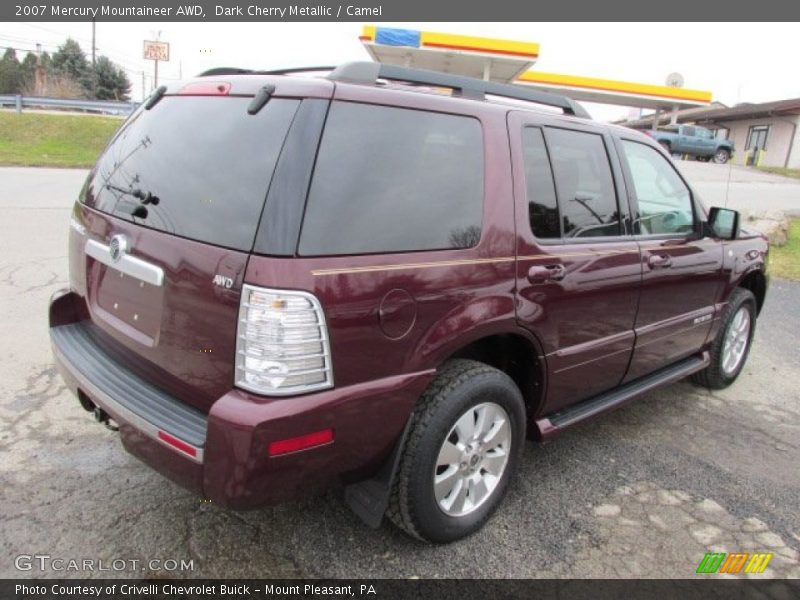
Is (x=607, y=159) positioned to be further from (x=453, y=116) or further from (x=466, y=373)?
(x=466, y=373)

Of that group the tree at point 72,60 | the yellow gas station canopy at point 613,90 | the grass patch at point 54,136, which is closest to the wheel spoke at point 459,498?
the grass patch at point 54,136

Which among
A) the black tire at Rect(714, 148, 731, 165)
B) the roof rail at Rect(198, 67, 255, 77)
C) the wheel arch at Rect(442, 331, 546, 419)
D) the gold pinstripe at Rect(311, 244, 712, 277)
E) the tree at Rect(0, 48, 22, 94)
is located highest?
the tree at Rect(0, 48, 22, 94)

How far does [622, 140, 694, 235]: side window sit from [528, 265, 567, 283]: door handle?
93 cm

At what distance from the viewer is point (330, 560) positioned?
252 centimetres

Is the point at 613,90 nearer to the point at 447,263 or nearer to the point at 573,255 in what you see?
the point at 573,255

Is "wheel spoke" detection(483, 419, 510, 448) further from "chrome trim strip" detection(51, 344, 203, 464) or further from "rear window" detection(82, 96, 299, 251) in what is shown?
"rear window" detection(82, 96, 299, 251)

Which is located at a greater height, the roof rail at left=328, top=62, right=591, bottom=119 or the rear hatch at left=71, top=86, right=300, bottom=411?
the roof rail at left=328, top=62, right=591, bottom=119

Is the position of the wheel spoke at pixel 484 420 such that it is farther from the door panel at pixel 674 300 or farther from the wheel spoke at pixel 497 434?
the door panel at pixel 674 300

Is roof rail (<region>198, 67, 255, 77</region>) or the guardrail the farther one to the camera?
the guardrail

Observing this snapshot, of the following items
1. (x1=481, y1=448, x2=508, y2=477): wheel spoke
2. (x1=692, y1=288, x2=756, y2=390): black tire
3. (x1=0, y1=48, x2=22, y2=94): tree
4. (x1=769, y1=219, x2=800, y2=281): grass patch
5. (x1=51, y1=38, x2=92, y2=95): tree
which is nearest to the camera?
(x1=481, y1=448, x2=508, y2=477): wheel spoke

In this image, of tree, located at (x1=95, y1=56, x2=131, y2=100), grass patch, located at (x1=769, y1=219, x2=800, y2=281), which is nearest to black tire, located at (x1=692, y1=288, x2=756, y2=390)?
grass patch, located at (x1=769, y1=219, x2=800, y2=281)

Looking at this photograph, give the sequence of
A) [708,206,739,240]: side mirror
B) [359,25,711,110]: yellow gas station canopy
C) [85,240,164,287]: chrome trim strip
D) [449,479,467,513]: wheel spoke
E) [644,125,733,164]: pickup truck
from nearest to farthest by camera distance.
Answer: [85,240,164,287]: chrome trim strip, [449,479,467,513]: wheel spoke, [708,206,739,240]: side mirror, [359,25,711,110]: yellow gas station canopy, [644,125,733,164]: pickup truck

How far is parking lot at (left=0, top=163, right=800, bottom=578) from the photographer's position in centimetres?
252

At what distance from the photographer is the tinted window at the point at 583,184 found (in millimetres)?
2994
